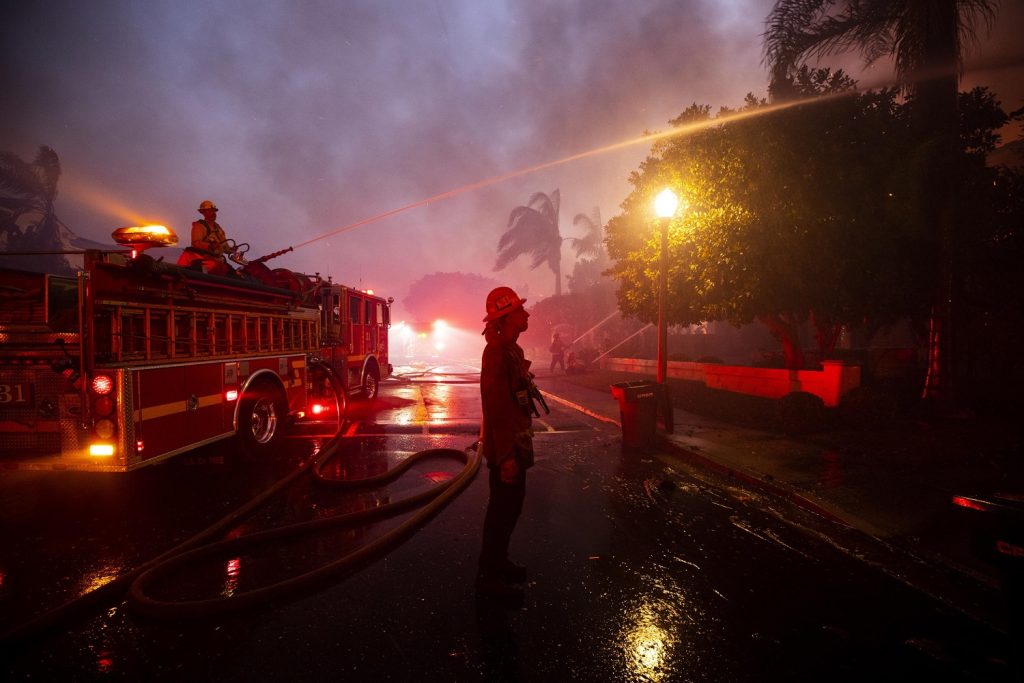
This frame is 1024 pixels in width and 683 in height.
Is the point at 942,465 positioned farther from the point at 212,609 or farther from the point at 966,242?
the point at 212,609

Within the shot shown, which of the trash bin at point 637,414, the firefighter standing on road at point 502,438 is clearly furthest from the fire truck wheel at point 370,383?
the firefighter standing on road at point 502,438

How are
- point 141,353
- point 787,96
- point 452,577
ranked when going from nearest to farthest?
point 452,577, point 141,353, point 787,96

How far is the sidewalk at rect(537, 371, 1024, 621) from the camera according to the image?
12.2 ft

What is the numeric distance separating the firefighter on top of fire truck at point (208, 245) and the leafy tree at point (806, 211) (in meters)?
9.62

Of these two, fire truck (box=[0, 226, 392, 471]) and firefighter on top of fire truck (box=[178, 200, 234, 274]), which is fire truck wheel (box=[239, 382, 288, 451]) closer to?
fire truck (box=[0, 226, 392, 471])

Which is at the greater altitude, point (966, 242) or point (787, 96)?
point (787, 96)

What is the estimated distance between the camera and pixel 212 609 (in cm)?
289

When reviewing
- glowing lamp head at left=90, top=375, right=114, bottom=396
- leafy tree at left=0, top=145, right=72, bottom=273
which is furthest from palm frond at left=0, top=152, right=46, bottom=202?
glowing lamp head at left=90, top=375, right=114, bottom=396

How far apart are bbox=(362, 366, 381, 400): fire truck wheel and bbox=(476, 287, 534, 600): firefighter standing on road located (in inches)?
383

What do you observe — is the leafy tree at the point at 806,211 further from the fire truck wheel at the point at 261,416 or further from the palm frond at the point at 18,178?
the palm frond at the point at 18,178

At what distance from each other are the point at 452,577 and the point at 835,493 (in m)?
4.36

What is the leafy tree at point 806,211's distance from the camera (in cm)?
1023

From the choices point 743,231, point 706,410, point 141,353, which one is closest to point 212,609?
point 141,353

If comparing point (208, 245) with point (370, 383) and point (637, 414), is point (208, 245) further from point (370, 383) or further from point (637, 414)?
point (637, 414)
